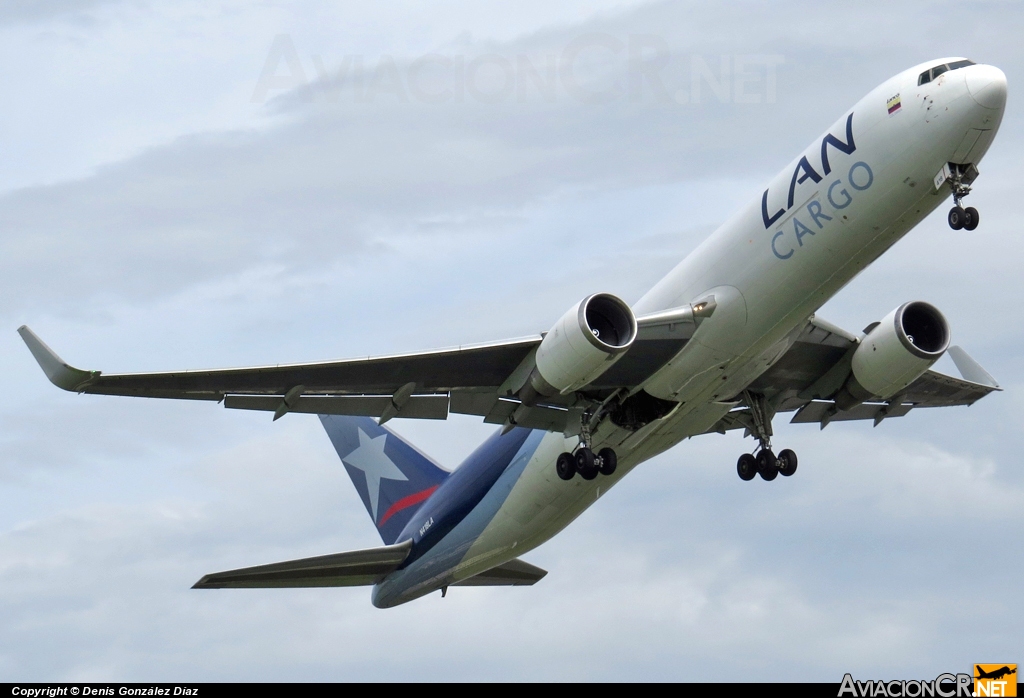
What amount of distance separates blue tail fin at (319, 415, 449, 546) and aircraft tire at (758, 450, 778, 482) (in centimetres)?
Result: 968

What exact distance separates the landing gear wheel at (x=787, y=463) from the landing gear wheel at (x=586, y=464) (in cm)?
471

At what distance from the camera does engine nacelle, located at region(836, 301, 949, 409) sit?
27.5 m

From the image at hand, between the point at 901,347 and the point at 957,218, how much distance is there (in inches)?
221

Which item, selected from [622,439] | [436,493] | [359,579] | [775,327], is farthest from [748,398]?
[359,579]

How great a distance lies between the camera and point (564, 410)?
28531mm

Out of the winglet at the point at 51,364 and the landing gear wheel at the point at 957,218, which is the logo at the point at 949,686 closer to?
the landing gear wheel at the point at 957,218

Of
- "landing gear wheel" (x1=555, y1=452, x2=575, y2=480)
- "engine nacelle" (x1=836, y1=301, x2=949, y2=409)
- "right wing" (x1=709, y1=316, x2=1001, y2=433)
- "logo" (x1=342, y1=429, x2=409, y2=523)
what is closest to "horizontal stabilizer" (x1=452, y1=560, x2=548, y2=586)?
"logo" (x1=342, y1=429, x2=409, y2=523)

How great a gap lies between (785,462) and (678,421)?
3113 millimetres

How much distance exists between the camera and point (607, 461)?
27562 mm

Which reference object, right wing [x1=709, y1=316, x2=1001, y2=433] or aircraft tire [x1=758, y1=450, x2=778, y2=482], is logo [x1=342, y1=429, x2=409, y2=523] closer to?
right wing [x1=709, y1=316, x2=1001, y2=433]

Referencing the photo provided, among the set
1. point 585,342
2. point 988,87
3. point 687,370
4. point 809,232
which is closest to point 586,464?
point 687,370

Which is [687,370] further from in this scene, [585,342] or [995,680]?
[995,680]

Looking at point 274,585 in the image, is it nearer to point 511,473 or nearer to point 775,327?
point 511,473

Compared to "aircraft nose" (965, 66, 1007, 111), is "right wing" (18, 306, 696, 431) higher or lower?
lower
